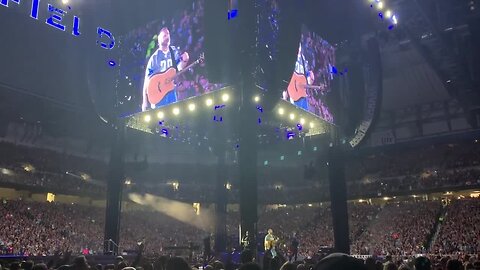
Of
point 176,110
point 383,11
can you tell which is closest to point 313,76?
point 383,11

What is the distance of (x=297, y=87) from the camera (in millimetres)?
17938

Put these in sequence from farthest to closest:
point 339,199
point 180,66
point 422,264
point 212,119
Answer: point 212,119 → point 339,199 → point 180,66 → point 422,264

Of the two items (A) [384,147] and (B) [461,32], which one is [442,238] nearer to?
(A) [384,147]

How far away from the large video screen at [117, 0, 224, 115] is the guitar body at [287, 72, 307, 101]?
10.6ft

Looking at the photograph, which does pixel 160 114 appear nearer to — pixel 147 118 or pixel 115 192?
pixel 147 118

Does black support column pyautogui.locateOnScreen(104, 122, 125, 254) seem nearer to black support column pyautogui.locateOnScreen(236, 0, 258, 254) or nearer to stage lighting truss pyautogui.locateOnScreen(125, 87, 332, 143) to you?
stage lighting truss pyautogui.locateOnScreen(125, 87, 332, 143)

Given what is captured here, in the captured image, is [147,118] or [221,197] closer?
[147,118]

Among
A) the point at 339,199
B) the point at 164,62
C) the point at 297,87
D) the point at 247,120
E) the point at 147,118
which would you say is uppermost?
the point at 164,62

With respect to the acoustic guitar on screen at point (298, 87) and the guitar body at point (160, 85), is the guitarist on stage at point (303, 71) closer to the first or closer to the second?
the acoustic guitar on screen at point (298, 87)

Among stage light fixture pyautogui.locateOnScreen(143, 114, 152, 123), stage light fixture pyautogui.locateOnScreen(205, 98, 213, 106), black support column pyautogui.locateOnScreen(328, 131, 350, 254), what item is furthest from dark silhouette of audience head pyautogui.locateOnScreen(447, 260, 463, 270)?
stage light fixture pyautogui.locateOnScreen(143, 114, 152, 123)

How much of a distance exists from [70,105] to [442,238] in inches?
1135

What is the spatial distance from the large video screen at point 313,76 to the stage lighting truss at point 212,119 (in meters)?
0.41

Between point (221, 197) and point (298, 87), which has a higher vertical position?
point (298, 87)

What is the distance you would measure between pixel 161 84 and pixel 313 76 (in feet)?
22.7
